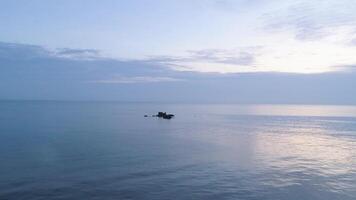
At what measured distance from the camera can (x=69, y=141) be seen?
79188 millimetres

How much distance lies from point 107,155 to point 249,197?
99.4ft

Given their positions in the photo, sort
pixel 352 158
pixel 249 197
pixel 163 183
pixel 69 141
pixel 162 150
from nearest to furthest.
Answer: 1. pixel 249 197
2. pixel 163 183
3. pixel 352 158
4. pixel 162 150
5. pixel 69 141

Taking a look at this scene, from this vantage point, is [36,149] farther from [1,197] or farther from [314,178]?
[314,178]

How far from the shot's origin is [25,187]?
134ft

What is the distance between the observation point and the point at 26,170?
49.2 meters

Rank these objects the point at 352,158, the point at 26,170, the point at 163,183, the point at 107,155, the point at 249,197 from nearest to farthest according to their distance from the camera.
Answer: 1. the point at 249,197
2. the point at 163,183
3. the point at 26,170
4. the point at 107,155
5. the point at 352,158

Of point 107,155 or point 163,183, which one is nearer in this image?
point 163,183

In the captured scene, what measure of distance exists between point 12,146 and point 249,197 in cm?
→ 5067

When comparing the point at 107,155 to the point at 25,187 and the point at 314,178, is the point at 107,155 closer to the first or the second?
the point at 25,187

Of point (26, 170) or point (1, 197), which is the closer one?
point (1, 197)

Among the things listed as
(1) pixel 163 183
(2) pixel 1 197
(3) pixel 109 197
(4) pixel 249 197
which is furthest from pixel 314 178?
(2) pixel 1 197

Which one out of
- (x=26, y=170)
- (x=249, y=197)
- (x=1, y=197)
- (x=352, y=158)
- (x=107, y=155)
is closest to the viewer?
(x=1, y=197)

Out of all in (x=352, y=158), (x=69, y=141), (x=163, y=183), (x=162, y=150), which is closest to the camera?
(x=163, y=183)

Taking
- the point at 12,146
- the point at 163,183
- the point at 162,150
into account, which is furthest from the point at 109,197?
the point at 12,146
